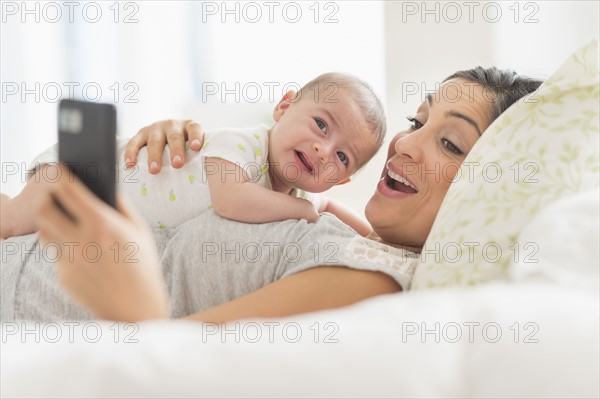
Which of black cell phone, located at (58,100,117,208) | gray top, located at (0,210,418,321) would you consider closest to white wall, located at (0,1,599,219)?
gray top, located at (0,210,418,321)

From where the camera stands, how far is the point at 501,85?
1.44 m

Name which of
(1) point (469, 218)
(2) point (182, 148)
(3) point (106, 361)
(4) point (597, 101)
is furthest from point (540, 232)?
(2) point (182, 148)

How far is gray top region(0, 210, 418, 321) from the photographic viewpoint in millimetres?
1197

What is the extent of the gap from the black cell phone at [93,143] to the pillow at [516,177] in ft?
1.72

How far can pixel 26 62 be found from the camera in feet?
13.1

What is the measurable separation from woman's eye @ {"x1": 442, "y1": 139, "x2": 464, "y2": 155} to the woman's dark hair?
86 millimetres

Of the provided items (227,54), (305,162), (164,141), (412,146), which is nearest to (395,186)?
(412,146)

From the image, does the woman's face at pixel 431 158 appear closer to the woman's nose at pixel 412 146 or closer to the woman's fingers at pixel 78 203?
the woman's nose at pixel 412 146

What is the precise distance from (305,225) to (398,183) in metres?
0.28

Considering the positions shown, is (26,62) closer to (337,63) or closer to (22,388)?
(337,63)

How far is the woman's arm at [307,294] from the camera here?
1032 millimetres

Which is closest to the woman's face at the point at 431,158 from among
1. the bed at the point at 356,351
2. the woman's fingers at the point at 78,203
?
the bed at the point at 356,351

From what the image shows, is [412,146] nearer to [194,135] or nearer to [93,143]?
[194,135]

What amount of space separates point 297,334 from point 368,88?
1095mm
